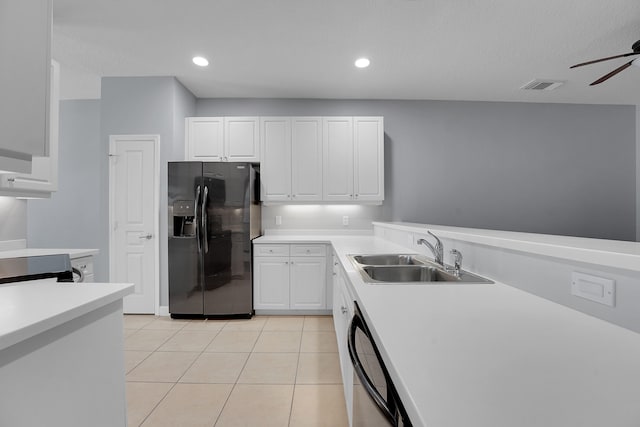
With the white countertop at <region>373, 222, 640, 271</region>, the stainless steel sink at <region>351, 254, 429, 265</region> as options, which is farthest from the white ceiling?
the white countertop at <region>373, 222, 640, 271</region>

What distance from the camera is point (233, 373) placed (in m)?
2.27

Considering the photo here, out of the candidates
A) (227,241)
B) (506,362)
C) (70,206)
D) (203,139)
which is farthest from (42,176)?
(70,206)

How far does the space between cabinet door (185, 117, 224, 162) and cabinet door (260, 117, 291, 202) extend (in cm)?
56

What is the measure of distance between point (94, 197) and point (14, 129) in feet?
13.7

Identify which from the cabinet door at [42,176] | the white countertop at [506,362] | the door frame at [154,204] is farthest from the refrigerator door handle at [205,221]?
the white countertop at [506,362]

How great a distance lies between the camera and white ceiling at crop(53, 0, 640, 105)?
242 centimetres

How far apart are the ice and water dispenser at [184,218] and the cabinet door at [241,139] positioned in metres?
0.83

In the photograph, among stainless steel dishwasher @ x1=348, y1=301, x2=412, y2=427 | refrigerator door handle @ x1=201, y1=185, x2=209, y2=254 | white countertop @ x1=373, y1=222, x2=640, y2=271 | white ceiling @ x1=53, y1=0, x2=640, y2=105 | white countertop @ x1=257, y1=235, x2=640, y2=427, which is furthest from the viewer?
refrigerator door handle @ x1=201, y1=185, x2=209, y2=254

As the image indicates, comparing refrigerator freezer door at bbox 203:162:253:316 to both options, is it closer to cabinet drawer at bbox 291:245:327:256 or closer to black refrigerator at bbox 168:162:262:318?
black refrigerator at bbox 168:162:262:318

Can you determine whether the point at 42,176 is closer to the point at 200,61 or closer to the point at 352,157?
the point at 200,61

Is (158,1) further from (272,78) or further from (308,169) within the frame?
(308,169)

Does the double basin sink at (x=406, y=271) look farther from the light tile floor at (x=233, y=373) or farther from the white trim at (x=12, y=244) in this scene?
the white trim at (x=12, y=244)

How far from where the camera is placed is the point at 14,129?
0.92 meters

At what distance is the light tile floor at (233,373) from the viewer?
1.81 meters
